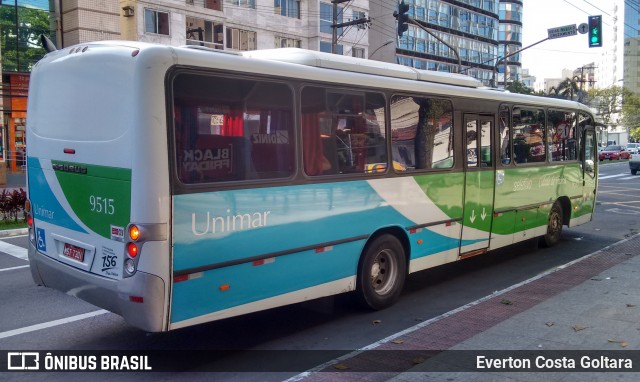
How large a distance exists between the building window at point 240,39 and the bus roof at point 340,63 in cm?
3010

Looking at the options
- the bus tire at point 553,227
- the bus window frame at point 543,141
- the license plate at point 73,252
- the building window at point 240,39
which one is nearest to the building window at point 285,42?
the building window at point 240,39

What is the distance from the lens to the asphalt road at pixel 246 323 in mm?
6047

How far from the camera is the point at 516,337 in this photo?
19.3 ft

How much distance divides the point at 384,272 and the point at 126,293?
351 cm

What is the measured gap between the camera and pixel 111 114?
5246 millimetres

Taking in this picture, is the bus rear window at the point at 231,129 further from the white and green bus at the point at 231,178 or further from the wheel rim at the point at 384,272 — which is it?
the wheel rim at the point at 384,272

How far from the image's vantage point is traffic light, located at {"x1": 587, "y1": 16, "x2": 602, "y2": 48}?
23.7 meters

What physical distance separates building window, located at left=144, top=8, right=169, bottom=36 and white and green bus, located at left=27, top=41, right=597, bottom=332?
25.5 m

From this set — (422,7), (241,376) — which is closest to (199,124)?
(241,376)

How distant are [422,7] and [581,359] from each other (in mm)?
63754

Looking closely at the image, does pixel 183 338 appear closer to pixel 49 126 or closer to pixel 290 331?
pixel 290 331

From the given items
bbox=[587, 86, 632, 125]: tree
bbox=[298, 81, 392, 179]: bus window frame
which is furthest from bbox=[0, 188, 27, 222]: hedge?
bbox=[587, 86, 632, 125]: tree

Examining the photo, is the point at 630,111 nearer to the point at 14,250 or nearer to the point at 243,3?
the point at 243,3

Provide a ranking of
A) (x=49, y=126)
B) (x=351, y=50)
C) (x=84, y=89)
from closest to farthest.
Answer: (x=84, y=89)
(x=49, y=126)
(x=351, y=50)
